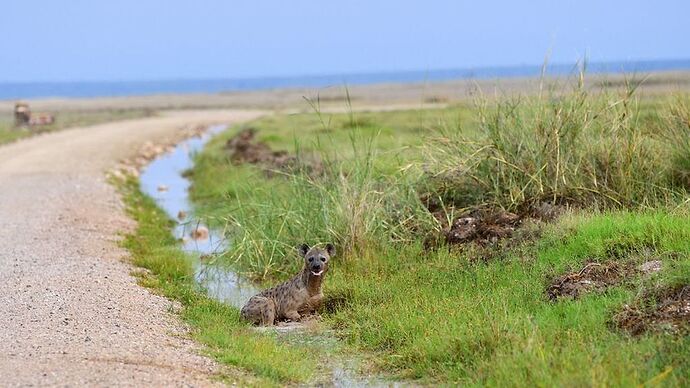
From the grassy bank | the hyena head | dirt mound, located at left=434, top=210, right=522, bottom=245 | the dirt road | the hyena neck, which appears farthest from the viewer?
dirt mound, located at left=434, top=210, right=522, bottom=245

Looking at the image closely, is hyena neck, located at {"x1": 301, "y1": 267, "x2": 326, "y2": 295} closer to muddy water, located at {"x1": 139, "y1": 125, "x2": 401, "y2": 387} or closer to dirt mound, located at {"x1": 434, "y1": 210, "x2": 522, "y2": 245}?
muddy water, located at {"x1": 139, "y1": 125, "x2": 401, "y2": 387}

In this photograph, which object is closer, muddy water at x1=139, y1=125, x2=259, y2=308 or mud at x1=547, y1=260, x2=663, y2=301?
mud at x1=547, y1=260, x2=663, y2=301

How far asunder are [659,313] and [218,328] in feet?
12.9

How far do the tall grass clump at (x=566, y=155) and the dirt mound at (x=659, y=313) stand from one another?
3959 mm

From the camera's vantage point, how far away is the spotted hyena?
10953mm

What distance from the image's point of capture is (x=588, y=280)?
1012 centimetres

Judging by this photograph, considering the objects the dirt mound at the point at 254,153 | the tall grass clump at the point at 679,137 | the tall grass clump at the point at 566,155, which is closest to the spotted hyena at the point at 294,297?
the tall grass clump at the point at 566,155

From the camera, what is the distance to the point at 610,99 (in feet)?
45.7

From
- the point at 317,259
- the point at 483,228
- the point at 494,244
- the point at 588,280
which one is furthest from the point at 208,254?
the point at 588,280

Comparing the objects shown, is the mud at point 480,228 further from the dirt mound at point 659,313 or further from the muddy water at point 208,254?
the dirt mound at point 659,313

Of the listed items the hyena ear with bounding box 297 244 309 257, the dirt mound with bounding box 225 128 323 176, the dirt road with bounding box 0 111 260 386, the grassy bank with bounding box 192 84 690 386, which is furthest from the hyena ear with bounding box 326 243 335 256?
the dirt mound with bounding box 225 128 323 176

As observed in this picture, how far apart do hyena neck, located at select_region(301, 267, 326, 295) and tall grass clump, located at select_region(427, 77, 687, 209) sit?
320cm

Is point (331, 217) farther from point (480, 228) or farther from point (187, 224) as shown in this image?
point (187, 224)

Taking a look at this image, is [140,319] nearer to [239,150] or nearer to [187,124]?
[239,150]
